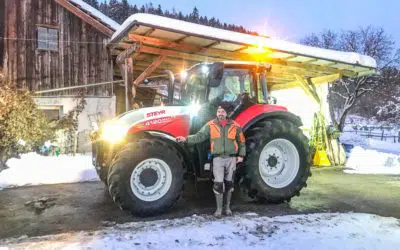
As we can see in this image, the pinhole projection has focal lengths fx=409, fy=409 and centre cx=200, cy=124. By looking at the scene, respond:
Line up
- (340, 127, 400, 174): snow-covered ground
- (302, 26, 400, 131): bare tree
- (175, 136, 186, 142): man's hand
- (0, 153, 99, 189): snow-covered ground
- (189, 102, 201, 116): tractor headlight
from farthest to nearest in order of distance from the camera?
(302, 26, 400, 131): bare tree < (340, 127, 400, 174): snow-covered ground < (0, 153, 99, 189): snow-covered ground < (189, 102, 201, 116): tractor headlight < (175, 136, 186, 142): man's hand

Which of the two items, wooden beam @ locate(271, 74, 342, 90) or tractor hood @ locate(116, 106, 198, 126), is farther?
wooden beam @ locate(271, 74, 342, 90)

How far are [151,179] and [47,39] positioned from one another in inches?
457

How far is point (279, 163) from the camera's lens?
23.8 ft

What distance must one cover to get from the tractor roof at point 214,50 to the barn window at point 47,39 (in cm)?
265

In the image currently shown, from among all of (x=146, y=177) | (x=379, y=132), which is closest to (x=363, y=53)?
(x=379, y=132)

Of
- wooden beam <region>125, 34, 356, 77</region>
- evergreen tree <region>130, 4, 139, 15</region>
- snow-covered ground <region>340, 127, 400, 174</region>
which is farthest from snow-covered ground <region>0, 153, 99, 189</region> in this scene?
evergreen tree <region>130, 4, 139, 15</region>

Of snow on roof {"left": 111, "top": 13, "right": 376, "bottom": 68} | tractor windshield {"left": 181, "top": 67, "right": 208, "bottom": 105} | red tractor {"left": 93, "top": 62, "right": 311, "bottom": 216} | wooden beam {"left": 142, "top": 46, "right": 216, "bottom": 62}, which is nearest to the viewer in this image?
red tractor {"left": 93, "top": 62, "right": 311, "bottom": 216}

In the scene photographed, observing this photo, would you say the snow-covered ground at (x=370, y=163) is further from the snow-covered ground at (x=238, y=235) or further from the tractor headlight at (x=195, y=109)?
the tractor headlight at (x=195, y=109)

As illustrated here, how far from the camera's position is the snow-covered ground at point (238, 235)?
4699 millimetres

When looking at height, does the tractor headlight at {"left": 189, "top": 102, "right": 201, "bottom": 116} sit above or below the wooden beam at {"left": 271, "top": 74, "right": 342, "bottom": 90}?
below

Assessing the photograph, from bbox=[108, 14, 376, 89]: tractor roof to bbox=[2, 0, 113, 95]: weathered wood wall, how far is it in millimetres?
1657

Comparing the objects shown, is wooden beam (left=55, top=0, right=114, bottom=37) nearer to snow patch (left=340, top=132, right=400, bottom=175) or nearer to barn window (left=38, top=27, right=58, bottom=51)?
barn window (left=38, top=27, right=58, bottom=51)

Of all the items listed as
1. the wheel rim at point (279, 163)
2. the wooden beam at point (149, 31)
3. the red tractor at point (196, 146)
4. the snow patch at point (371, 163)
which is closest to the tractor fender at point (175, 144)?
the red tractor at point (196, 146)

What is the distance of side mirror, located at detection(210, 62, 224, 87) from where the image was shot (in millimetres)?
6324
